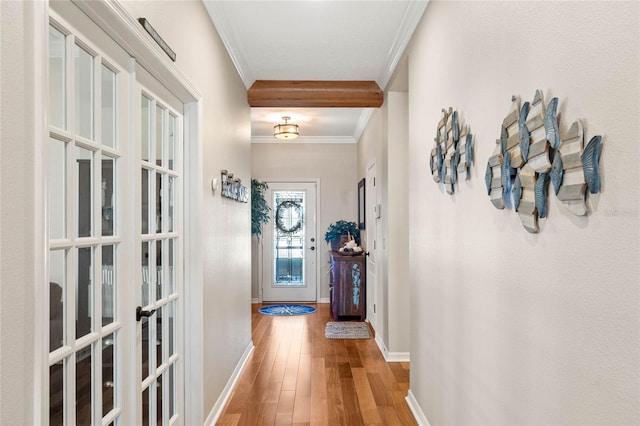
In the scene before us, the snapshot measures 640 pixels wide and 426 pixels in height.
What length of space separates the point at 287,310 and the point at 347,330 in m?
1.48

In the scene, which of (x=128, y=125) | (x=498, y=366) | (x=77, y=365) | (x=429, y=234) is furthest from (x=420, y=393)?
(x=128, y=125)

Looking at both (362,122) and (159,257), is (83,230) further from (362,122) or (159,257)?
(362,122)

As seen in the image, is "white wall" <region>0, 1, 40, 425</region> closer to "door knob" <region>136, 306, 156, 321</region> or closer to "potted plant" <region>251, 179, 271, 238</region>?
"door knob" <region>136, 306, 156, 321</region>

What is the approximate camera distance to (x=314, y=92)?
432 cm

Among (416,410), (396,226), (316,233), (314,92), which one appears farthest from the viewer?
(316,233)

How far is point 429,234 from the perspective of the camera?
2607 mm

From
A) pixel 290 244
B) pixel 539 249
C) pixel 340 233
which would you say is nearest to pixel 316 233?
pixel 290 244

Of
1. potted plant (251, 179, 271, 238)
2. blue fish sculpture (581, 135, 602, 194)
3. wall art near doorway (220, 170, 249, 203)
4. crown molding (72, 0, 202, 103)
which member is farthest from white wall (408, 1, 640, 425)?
potted plant (251, 179, 271, 238)

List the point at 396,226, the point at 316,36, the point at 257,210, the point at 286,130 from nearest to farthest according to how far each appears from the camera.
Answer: the point at 316,36 → the point at 396,226 → the point at 286,130 → the point at 257,210

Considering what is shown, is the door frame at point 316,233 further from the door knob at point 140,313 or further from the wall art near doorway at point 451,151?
the door knob at point 140,313

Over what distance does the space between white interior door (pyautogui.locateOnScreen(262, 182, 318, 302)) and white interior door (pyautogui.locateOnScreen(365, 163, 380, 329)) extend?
1496 mm

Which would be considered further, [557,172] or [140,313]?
[140,313]

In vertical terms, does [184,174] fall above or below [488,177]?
above

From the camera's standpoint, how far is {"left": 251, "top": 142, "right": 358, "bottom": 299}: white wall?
Result: 284 inches
